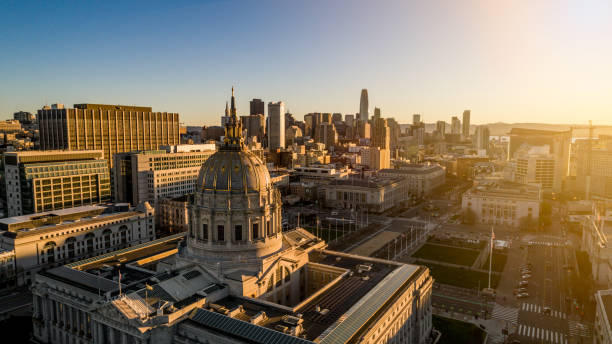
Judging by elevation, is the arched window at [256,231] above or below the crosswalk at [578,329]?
above

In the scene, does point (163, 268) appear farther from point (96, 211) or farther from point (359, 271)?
point (96, 211)

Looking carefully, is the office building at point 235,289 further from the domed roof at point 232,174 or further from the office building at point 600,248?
the office building at point 600,248

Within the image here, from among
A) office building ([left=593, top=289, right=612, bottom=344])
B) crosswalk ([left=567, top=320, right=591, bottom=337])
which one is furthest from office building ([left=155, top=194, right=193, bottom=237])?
office building ([left=593, top=289, right=612, bottom=344])

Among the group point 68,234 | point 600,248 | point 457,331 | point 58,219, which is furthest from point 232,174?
point 600,248

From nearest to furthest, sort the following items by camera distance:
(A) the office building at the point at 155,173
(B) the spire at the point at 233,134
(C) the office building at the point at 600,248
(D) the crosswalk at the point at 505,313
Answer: (B) the spire at the point at 233,134 < (D) the crosswalk at the point at 505,313 < (C) the office building at the point at 600,248 < (A) the office building at the point at 155,173

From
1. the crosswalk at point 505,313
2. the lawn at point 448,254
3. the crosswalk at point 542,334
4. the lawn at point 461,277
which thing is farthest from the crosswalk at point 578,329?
the lawn at point 448,254

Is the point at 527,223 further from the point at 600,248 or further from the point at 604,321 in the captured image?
the point at 604,321
